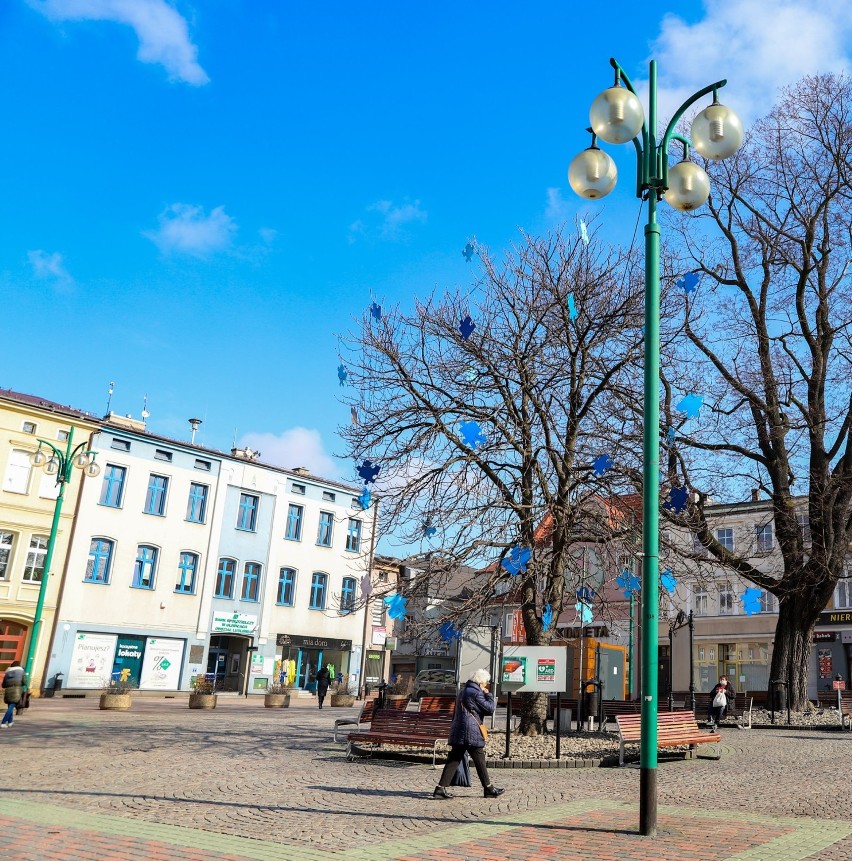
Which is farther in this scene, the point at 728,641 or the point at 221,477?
the point at 728,641

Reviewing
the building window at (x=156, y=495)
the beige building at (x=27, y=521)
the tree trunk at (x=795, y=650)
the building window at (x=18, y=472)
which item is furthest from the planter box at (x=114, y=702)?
the tree trunk at (x=795, y=650)

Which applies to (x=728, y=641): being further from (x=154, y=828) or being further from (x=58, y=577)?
(x=154, y=828)

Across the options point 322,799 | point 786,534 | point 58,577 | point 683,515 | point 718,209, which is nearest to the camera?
point 322,799

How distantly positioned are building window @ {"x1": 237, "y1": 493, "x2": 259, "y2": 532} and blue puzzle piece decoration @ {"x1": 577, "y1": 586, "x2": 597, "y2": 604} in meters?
28.6

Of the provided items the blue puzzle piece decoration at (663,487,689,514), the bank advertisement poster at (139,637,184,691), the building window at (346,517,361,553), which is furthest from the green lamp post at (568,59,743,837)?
the building window at (346,517,361,553)

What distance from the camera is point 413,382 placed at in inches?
668

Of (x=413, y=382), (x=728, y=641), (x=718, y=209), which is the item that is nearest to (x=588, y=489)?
(x=413, y=382)

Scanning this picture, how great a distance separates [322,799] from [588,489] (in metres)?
8.20

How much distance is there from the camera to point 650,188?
963cm

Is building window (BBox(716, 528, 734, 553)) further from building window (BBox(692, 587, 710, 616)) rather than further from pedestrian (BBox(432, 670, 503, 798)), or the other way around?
pedestrian (BBox(432, 670, 503, 798))

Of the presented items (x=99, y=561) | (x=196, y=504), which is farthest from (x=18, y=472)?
(x=196, y=504)

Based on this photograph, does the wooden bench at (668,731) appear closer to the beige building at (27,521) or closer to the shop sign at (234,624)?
the beige building at (27,521)

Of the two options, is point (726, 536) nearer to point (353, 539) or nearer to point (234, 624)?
point (353, 539)

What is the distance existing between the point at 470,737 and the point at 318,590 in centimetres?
3672
